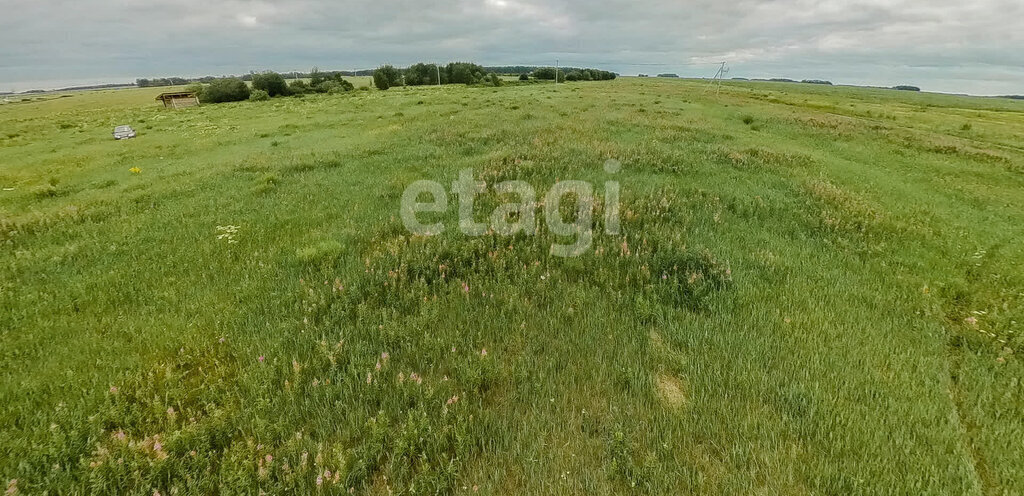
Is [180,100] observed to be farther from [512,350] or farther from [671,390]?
[671,390]

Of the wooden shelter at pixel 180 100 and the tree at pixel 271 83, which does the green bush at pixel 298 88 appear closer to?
the tree at pixel 271 83

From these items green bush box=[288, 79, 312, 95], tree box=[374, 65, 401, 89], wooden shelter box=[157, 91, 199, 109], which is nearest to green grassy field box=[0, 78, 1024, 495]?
wooden shelter box=[157, 91, 199, 109]

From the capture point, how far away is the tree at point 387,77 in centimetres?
10534

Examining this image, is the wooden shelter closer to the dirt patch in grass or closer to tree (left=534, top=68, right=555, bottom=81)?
tree (left=534, top=68, right=555, bottom=81)

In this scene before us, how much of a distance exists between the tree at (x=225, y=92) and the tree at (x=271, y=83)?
5.40m

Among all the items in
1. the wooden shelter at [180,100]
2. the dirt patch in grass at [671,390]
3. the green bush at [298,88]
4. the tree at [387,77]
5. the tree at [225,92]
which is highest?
the tree at [387,77]

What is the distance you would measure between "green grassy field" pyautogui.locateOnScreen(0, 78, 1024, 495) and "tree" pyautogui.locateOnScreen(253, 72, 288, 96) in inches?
3702

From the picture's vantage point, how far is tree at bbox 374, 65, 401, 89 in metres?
105

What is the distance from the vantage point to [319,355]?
4547 millimetres

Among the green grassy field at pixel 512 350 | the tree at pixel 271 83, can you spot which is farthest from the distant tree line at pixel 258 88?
the green grassy field at pixel 512 350

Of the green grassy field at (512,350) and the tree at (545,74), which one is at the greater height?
the tree at (545,74)

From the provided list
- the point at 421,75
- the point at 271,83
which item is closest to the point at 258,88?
the point at 271,83

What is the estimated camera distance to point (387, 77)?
114375 mm

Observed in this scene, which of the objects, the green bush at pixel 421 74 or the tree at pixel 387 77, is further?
the green bush at pixel 421 74
